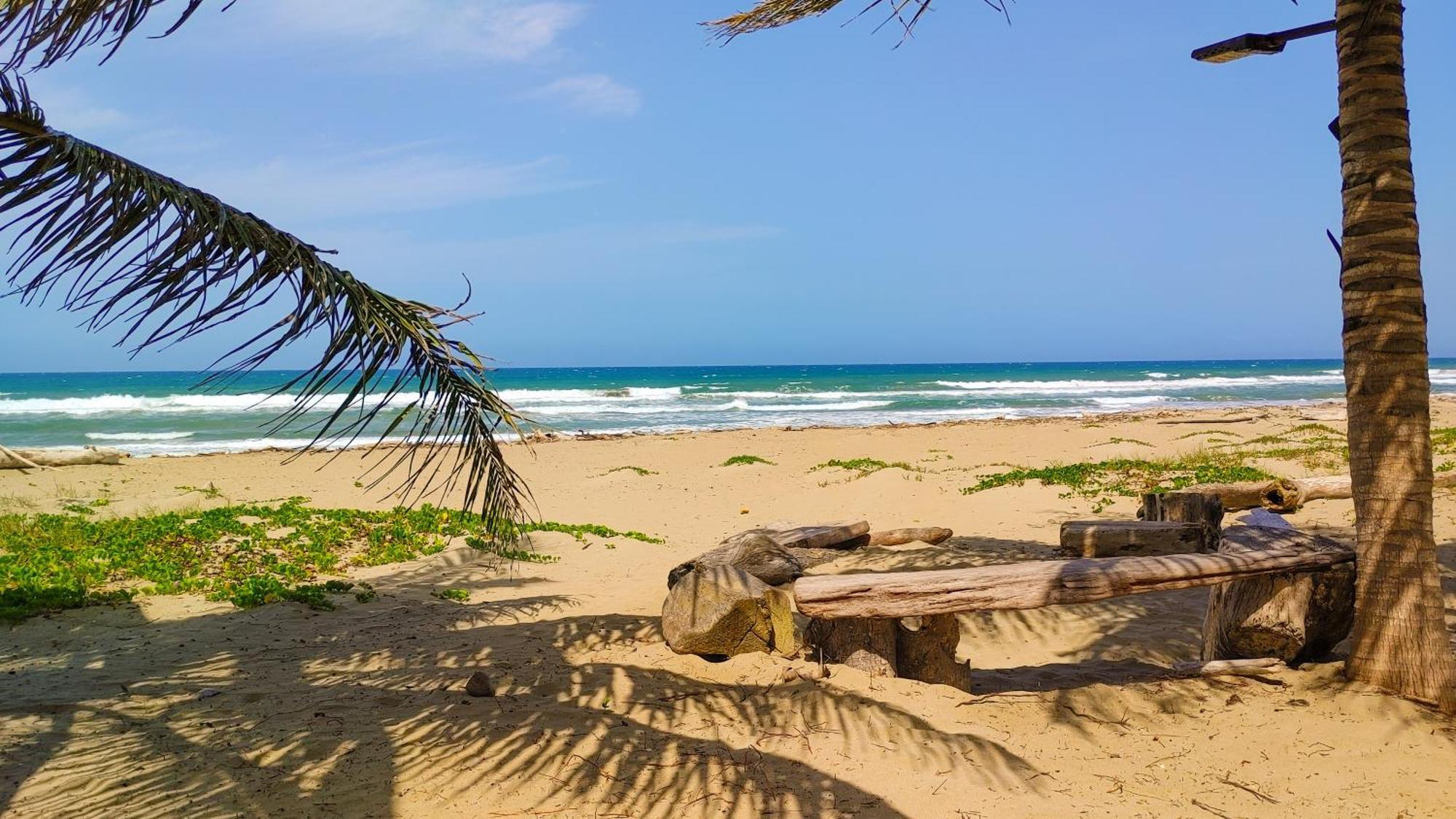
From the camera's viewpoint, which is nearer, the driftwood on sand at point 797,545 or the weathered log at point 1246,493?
the driftwood on sand at point 797,545

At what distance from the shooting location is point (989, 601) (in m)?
4.96

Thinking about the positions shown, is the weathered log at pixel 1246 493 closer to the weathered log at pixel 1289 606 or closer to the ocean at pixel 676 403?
the weathered log at pixel 1289 606

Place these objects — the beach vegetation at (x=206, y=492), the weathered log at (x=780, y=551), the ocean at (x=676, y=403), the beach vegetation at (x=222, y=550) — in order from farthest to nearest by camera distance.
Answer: the ocean at (x=676, y=403)
the beach vegetation at (x=206, y=492)
the weathered log at (x=780, y=551)
the beach vegetation at (x=222, y=550)

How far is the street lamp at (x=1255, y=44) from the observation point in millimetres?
4812

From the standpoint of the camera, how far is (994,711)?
486 centimetres

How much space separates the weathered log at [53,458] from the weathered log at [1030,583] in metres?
15.4

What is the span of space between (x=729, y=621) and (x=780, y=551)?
2.57 m

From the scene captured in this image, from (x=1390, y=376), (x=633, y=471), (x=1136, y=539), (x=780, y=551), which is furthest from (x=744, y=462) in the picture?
(x=1390, y=376)

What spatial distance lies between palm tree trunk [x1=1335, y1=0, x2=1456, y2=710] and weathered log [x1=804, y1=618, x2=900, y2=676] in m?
2.38

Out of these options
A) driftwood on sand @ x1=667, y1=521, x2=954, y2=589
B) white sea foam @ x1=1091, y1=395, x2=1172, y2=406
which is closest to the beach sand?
driftwood on sand @ x1=667, y1=521, x2=954, y2=589

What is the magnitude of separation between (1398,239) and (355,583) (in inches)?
299

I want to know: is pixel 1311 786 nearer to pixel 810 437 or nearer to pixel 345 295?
pixel 345 295

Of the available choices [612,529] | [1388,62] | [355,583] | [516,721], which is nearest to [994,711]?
[516,721]

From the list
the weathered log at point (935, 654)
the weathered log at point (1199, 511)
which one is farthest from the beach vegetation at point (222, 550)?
the weathered log at point (1199, 511)
